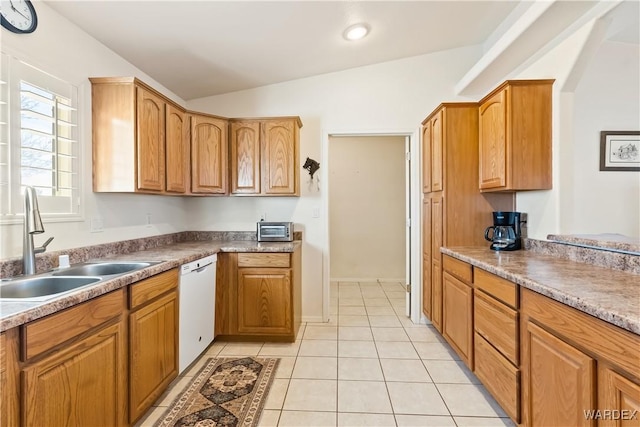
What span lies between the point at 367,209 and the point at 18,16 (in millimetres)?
4206

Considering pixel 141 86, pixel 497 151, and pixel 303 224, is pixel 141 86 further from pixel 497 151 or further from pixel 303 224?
pixel 497 151

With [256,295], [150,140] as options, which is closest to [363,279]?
[256,295]

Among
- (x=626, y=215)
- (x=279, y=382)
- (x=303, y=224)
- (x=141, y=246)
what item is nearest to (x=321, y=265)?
(x=303, y=224)

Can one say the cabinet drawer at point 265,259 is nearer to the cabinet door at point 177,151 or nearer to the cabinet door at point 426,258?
the cabinet door at point 177,151

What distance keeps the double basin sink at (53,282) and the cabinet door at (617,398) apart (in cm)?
209

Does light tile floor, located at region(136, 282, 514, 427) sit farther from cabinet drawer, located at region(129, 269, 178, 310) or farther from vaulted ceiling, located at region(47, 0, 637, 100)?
vaulted ceiling, located at region(47, 0, 637, 100)

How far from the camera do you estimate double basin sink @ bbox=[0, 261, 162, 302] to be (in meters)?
1.38

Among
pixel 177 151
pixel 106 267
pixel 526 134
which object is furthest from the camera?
pixel 177 151

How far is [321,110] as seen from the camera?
10.6 feet

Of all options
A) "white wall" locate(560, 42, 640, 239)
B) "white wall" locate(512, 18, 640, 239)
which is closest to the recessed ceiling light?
"white wall" locate(512, 18, 640, 239)

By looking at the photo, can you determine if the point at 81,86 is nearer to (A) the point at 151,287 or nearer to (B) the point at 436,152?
(A) the point at 151,287

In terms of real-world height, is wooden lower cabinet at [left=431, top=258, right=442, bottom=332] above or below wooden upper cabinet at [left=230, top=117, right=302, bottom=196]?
below

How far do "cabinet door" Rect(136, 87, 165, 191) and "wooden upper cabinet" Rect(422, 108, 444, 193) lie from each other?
2.39 metres

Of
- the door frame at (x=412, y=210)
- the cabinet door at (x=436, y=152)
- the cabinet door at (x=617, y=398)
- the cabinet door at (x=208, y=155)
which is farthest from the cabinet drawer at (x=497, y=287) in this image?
the cabinet door at (x=208, y=155)
